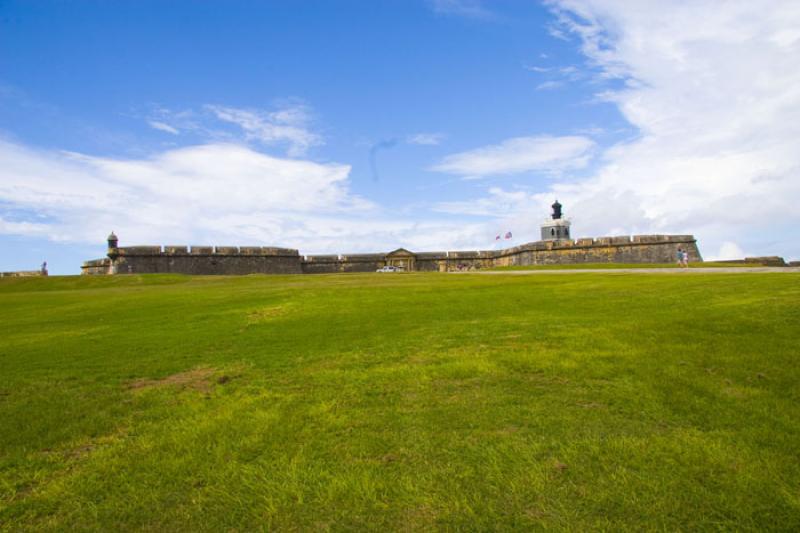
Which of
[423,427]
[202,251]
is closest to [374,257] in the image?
[202,251]

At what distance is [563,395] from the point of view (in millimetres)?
5359

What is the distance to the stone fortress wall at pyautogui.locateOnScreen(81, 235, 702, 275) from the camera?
37938 millimetres

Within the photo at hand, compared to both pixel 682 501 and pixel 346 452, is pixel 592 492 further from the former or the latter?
pixel 346 452

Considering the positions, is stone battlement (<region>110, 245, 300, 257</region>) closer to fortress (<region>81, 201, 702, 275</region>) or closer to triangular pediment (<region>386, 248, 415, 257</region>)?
fortress (<region>81, 201, 702, 275</region>)

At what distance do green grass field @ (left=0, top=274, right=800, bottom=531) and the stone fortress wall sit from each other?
31.2 metres

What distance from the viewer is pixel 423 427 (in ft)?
15.3

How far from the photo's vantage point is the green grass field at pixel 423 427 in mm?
3377

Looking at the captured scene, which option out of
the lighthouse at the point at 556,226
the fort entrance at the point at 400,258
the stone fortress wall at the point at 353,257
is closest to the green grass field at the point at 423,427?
the stone fortress wall at the point at 353,257

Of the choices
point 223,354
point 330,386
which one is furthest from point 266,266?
point 330,386

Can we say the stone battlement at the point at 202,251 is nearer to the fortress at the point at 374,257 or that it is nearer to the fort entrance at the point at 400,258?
the fortress at the point at 374,257

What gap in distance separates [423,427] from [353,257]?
44.3m

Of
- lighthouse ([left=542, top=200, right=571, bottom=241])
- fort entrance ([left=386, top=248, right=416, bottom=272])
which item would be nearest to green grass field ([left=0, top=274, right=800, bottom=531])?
fort entrance ([left=386, top=248, right=416, bottom=272])

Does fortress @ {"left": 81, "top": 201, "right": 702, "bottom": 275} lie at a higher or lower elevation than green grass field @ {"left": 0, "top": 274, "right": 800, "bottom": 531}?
higher

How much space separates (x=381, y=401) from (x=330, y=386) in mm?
891
